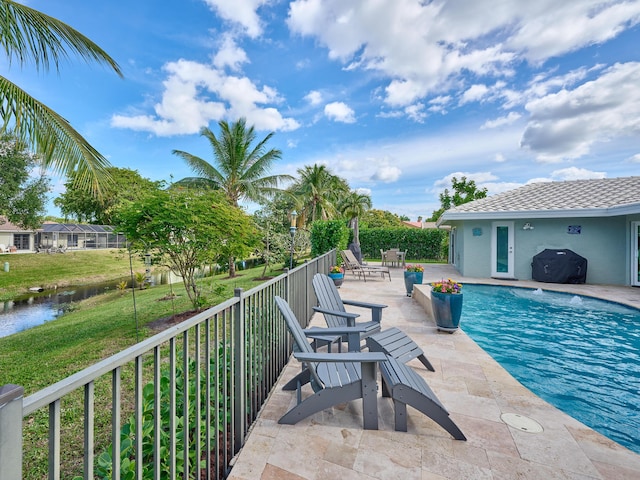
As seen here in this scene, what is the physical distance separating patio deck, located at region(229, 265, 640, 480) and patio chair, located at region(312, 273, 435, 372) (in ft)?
1.40

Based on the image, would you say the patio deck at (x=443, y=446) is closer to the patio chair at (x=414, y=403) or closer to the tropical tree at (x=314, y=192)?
the patio chair at (x=414, y=403)

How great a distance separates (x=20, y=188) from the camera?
18812 millimetres

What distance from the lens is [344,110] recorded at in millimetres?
14828

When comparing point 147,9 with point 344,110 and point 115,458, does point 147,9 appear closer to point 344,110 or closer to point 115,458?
point 344,110

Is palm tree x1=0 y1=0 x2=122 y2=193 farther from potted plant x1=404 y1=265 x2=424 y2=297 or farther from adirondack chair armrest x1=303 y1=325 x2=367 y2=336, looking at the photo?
potted plant x1=404 y1=265 x2=424 y2=297

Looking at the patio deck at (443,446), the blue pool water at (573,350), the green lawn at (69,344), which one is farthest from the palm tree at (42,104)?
the blue pool water at (573,350)

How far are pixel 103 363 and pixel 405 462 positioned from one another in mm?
2028

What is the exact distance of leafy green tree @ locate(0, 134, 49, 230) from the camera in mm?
17266

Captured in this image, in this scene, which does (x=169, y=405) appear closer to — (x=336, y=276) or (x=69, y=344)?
(x=69, y=344)

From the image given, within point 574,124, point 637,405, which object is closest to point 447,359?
point 637,405

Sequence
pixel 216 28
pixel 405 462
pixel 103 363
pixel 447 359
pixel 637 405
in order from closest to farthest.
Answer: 1. pixel 103 363
2. pixel 405 462
3. pixel 637 405
4. pixel 447 359
5. pixel 216 28

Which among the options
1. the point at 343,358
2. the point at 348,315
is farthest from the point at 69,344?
the point at 343,358

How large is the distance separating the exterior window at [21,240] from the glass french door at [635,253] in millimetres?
47858

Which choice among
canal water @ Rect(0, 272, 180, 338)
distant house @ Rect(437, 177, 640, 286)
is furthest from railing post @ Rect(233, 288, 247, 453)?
distant house @ Rect(437, 177, 640, 286)
